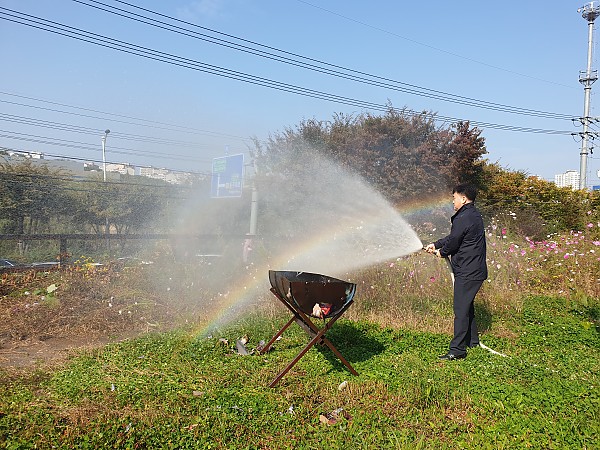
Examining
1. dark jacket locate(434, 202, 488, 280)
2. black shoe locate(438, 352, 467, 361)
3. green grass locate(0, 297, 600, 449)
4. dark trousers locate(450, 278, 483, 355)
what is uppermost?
dark jacket locate(434, 202, 488, 280)

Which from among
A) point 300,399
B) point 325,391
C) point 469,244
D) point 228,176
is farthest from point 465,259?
point 228,176

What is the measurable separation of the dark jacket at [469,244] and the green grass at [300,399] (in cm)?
108

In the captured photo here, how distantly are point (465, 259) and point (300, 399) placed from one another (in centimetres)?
297

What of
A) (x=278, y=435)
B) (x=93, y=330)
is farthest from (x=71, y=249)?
(x=278, y=435)

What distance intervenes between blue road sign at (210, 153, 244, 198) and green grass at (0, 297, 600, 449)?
979 centimetres

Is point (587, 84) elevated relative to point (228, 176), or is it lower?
elevated

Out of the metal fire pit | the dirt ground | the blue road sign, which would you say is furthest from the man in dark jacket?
the blue road sign

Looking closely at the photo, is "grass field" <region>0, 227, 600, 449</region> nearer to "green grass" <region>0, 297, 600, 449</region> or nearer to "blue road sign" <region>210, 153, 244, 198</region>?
"green grass" <region>0, 297, 600, 449</region>

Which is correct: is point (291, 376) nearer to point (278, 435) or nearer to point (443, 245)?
point (278, 435)

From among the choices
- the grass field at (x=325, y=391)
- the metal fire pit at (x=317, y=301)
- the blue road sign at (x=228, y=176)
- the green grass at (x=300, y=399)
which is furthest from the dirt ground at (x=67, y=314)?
the blue road sign at (x=228, y=176)

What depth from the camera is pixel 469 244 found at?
19.9 ft

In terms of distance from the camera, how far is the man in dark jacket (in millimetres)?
5965

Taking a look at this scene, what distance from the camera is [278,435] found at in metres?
3.84

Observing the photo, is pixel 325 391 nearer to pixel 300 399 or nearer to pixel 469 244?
pixel 300 399
